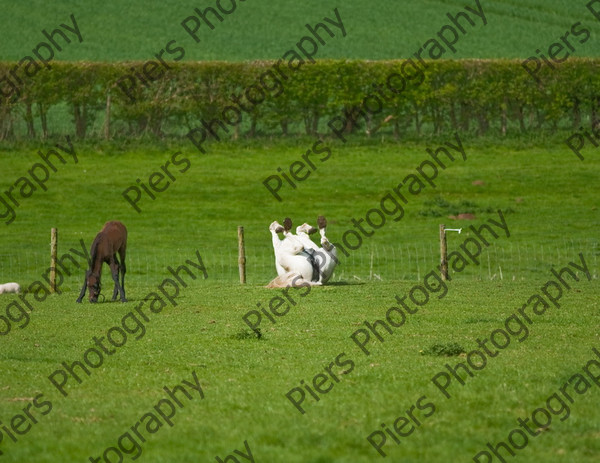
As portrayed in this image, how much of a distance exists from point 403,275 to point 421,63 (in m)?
24.5

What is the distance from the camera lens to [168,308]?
2209 centimetres

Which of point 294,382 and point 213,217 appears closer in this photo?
point 294,382

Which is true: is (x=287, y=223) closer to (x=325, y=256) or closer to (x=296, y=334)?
(x=325, y=256)

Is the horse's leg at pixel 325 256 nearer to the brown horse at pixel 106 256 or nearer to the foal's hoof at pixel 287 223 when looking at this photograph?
the foal's hoof at pixel 287 223

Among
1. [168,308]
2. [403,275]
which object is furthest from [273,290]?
[403,275]

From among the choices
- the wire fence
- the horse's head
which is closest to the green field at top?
the wire fence

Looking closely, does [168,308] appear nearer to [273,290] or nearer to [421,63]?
[273,290]

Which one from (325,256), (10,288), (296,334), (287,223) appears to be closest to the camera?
(296,334)

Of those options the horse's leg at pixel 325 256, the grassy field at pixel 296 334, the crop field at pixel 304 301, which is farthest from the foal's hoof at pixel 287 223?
the grassy field at pixel 296 334

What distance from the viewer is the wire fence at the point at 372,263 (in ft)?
100

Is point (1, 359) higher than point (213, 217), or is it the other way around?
point (1, 359)

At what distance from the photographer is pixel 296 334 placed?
56.6ft

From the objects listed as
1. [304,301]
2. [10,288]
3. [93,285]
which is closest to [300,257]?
[304,301]

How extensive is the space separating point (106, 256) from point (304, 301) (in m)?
4.71
